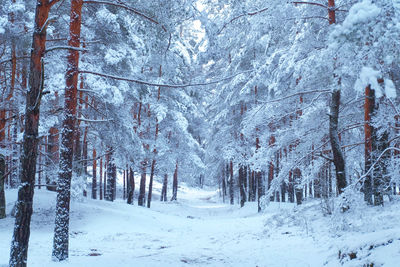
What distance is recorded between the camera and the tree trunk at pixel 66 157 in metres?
6.32

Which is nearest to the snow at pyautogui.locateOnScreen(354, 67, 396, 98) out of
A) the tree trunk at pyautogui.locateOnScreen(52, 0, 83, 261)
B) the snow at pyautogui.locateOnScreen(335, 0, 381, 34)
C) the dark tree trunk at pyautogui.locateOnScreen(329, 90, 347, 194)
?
the snow at pyautogui.locateOnScreen(335, 0, 381, 34)

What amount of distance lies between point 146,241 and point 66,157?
4.06 m

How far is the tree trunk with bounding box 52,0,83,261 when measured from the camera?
20.7 ft

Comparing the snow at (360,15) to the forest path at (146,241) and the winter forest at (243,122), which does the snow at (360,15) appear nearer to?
the winter forest at (243,122)

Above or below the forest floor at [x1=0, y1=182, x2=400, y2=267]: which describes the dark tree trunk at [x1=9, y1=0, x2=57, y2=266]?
above

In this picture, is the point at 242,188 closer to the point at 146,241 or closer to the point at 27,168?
the point at 146,241

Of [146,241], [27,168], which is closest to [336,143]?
[146,241]

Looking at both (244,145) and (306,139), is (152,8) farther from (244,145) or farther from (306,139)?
(244,145)

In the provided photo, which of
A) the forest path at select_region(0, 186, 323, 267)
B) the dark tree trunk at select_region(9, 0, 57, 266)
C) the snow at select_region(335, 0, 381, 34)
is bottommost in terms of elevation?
the forest path at select_region(0, 186, 323, 267)

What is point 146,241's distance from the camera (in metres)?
9.14

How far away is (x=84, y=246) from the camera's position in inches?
324

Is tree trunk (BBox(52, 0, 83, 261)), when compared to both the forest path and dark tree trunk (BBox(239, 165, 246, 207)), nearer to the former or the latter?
the forest path

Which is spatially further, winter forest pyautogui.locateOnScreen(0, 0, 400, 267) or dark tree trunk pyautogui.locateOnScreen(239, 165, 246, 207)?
dark tree trunk pyautogui.locateOnScreen(239, 165, 246, 207)

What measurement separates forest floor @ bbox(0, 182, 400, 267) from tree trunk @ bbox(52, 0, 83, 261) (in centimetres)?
45
